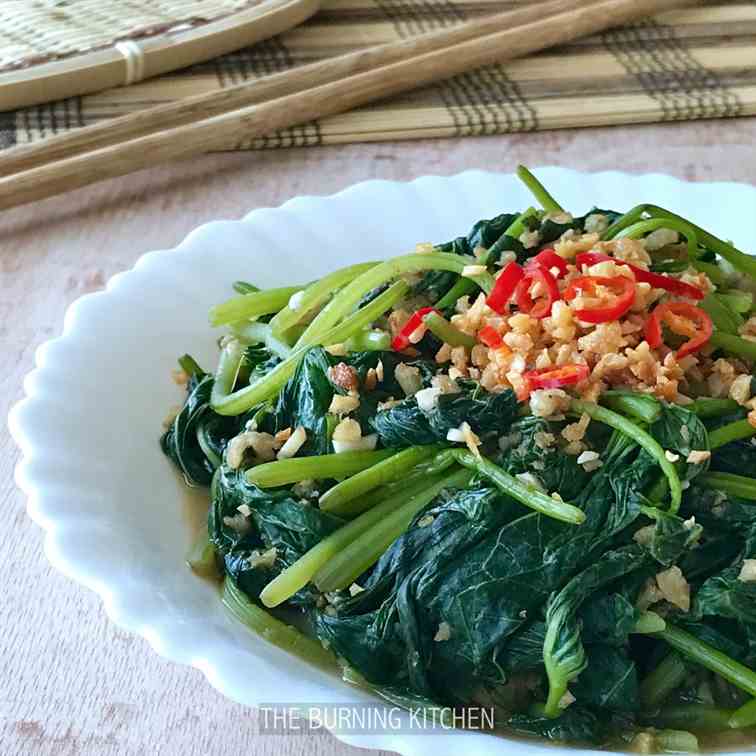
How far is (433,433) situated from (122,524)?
70 centimetres

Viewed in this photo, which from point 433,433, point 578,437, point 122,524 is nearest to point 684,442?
point 578,437

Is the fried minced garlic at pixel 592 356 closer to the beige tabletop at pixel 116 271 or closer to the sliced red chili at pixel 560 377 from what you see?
the sliced red chili at pixel 560 377

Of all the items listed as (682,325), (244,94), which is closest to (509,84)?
(244,94)

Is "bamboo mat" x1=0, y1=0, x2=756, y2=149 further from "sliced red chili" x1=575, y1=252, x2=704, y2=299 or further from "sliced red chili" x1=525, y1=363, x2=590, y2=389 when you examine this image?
"sliced red chili" x1=525, y1=363, x2=590, y2=389

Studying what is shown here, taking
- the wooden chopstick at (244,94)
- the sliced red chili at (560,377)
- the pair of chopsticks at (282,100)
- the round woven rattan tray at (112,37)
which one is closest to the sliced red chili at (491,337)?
the sliced red chili at (560,377)

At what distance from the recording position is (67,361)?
2.85m

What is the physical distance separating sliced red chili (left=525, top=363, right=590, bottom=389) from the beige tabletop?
0.84m

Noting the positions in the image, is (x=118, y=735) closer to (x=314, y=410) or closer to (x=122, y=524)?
(x=122, y=524)

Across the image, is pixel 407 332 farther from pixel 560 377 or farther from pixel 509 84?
pixel 509 84

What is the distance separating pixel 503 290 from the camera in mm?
2564

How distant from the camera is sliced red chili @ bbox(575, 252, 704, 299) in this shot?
2.54 meters

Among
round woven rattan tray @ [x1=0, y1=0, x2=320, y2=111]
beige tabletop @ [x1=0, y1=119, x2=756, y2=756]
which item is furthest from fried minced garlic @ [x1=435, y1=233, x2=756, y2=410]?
round woven rattan tray @ [x1=0, y1=0, x2=320, y2=111]

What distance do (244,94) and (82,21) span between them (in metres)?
1.07

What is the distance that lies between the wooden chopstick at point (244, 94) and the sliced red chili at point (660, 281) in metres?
2.30
